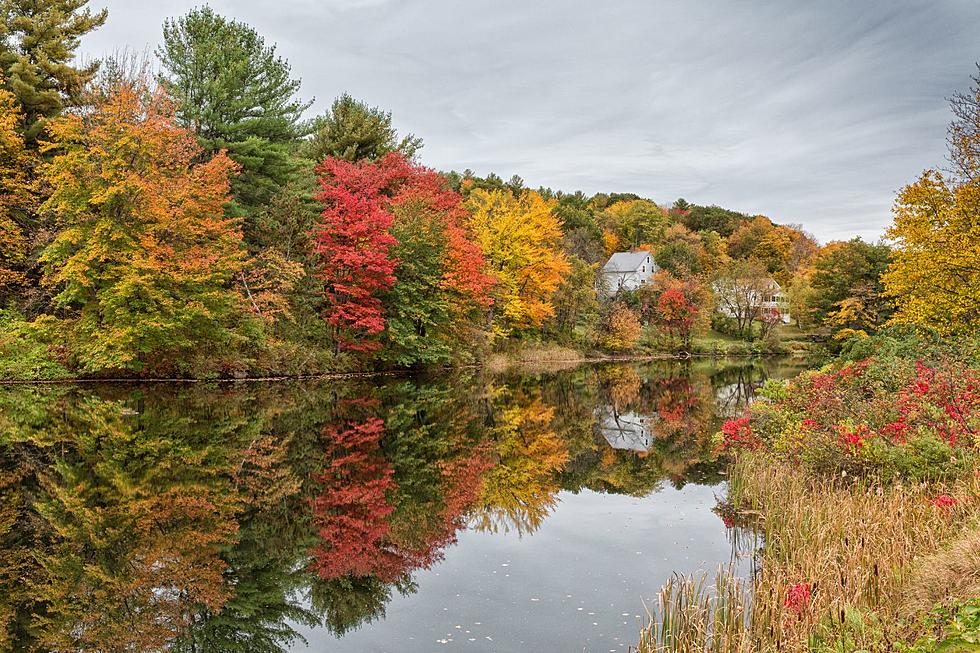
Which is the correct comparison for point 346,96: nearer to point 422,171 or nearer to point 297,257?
point 422,171

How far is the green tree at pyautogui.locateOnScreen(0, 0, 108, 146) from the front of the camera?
26469 millimetres

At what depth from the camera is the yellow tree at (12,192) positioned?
24750 millimetres

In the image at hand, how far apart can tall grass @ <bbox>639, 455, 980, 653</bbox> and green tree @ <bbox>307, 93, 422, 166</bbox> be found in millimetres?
32926

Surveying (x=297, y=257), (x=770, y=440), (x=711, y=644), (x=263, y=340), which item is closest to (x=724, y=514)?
(x=770, y=440)

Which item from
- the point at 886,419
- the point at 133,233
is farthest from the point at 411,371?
the point at 886,419

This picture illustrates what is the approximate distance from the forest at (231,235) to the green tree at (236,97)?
93 millimetres

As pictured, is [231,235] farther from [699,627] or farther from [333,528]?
[699,627]

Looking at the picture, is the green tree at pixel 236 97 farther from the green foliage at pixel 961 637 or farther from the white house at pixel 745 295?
the white house at pixel 745 295

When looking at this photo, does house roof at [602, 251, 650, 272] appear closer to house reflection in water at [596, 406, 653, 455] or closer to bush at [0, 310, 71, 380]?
house reflection in water at [596, 406, 653, 455]

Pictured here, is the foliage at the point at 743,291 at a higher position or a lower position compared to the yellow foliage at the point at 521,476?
higher

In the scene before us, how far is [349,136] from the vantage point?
37750mm

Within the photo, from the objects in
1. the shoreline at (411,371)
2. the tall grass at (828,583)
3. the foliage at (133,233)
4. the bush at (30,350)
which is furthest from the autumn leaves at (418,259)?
the tall grass at (828,583)

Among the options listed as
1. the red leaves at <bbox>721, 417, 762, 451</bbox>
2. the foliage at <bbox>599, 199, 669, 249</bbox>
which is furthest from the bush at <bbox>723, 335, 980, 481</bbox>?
the foliage at <bbox>599, 199, 669, 249</bbox>

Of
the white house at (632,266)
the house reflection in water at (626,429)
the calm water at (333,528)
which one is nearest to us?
the calm water at (333,528)
